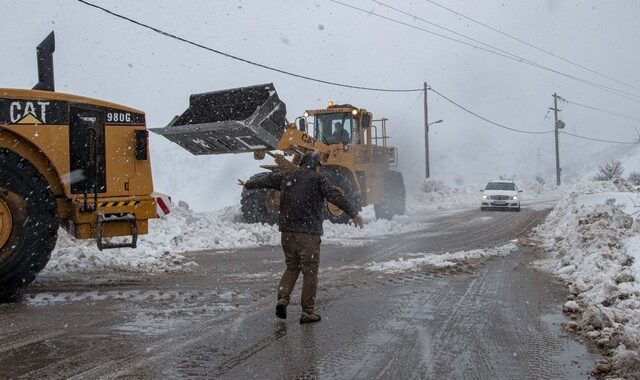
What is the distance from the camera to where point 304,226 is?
231 inches


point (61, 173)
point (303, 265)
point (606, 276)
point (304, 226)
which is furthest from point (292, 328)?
point (606, 276)

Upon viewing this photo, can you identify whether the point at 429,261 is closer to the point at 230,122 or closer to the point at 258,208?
the point at 230,122

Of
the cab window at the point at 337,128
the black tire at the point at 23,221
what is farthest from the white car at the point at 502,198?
the black tire at the point at 23,221

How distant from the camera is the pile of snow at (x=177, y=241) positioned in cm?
946

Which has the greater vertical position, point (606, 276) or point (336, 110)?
point (336, 110)

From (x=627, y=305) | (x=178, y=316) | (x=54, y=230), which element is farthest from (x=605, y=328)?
(x=54, y=230)

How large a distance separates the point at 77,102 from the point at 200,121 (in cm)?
306

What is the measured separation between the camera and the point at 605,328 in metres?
5.14

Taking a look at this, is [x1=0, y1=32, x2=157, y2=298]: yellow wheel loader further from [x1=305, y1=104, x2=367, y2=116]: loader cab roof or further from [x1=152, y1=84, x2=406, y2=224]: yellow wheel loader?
[x1=305, y1=104, x2=367, y2=116]: loader cab roof

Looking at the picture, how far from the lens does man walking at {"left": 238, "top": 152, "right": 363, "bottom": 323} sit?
5.80 m

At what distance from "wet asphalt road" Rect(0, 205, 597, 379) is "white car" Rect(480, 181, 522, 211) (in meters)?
18.2

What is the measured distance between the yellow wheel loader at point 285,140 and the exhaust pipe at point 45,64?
2.54 m

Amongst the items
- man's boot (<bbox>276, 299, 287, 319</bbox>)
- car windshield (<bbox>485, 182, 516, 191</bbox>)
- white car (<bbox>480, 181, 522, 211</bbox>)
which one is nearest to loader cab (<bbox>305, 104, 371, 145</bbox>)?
man's boot (<bbox>276, 299, 287, 319</bbox>)

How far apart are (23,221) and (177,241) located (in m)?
5.81
